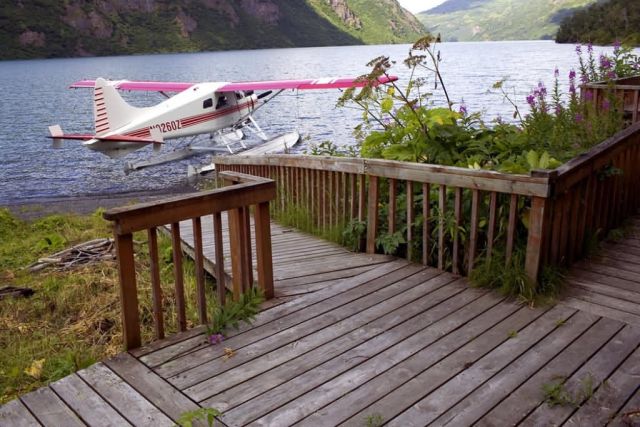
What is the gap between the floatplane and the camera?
18.2 m

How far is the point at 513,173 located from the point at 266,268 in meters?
1.82

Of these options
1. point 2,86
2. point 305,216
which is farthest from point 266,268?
point 2,86

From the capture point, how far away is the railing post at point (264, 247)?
3.83m

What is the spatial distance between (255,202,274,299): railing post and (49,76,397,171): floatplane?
13464 millimetres

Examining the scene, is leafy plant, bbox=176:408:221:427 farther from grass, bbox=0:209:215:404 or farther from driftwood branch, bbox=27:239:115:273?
driftwood branch, bbox=27:239:115:273

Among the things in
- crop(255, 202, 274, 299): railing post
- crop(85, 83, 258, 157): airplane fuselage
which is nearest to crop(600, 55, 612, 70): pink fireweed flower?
crop(255, 202, 274, 299): railing post

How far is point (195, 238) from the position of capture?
3486mm

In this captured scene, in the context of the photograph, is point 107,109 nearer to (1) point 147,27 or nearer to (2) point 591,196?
(2) point 591,196

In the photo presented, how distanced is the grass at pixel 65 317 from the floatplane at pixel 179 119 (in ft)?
35.6

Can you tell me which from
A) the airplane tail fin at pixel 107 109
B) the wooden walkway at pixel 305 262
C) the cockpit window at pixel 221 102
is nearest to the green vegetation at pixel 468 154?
the wooden walkway at pixel 305 262

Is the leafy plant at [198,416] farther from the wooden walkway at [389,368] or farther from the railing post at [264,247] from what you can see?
the railing post at [264,247]

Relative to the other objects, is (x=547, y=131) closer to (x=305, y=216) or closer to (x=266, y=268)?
(x=305, y=216)

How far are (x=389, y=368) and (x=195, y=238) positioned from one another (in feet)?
4.46

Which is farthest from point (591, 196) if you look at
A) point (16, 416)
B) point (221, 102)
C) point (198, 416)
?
point (221, 102)
